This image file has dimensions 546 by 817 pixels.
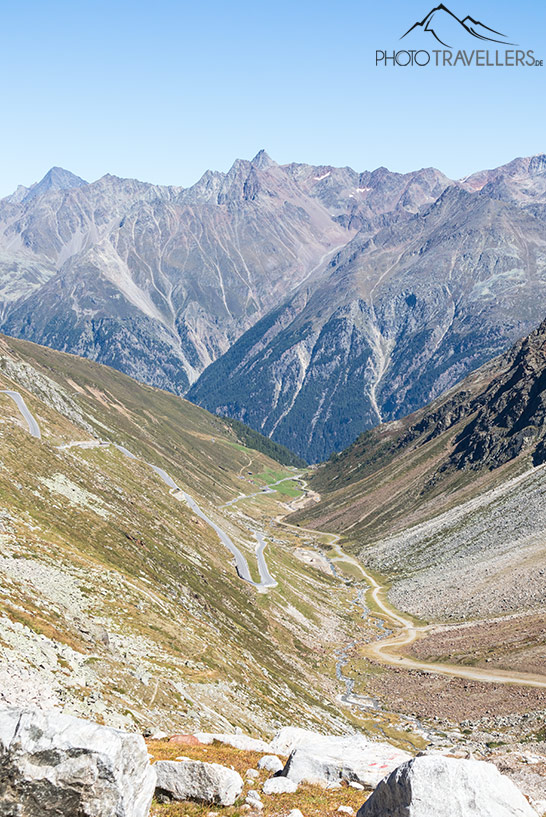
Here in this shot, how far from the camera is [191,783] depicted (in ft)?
75.7

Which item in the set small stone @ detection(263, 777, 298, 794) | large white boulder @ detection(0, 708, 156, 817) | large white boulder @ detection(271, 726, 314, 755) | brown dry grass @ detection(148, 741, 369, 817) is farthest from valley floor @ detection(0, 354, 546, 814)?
large white boulder @ detection(0, 708, 156, 817)

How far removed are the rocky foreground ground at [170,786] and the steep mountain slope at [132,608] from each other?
1366 centimetres

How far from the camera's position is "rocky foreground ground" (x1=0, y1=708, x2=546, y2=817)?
631 inches

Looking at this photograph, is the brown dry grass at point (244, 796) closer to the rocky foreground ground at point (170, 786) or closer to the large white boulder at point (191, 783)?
the rocky foreground ground at point (170, 786)

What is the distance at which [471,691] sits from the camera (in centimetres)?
9544

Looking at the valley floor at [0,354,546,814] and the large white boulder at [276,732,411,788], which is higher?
the large white boulder at [276,732,411,788]

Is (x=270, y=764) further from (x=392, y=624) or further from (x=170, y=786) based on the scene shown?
(x=392, y=624)

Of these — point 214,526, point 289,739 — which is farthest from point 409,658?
point 289,739

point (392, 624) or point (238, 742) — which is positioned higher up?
point (238, 742)

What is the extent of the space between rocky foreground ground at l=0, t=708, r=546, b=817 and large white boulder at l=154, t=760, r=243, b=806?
0.03 metres

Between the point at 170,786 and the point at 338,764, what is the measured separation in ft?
27.5

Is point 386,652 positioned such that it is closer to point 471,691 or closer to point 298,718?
point 471,691

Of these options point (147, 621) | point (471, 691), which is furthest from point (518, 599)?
point (147, 621)

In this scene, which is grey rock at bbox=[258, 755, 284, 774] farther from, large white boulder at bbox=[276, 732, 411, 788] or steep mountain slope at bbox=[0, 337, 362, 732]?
steep mountain slope at bbox=[0, 337, 362, 732]
